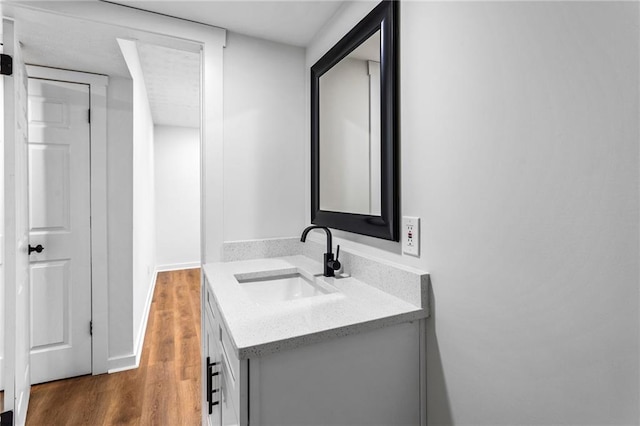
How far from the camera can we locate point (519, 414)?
0.83 meters

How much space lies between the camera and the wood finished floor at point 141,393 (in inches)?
72.7

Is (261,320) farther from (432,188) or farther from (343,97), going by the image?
(343,97)

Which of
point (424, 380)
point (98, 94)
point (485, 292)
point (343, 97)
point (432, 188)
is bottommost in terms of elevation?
point (424, 380)

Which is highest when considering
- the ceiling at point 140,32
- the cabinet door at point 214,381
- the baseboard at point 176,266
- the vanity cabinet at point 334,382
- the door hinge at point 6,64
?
the ceiling at point 140,32

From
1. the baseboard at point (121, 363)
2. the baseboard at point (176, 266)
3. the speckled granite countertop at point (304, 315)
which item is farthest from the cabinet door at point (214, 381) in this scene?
the baseboard at point (176, 266)

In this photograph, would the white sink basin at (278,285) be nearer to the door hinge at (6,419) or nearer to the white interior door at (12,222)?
the white interior door at (12,222)

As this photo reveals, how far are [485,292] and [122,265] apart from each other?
234cm

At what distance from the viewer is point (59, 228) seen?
7.18ft

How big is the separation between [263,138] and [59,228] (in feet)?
4.95

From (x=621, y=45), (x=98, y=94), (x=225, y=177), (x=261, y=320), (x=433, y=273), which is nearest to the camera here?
(x=621, y=45)

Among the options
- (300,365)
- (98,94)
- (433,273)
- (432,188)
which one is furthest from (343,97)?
(98,94)

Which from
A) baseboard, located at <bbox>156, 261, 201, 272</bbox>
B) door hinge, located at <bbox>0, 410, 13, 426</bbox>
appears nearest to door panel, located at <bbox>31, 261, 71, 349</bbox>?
door hinge, located at <bbox>0, 410, 13, 426</bbox>

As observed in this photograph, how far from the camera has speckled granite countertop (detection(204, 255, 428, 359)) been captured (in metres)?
0.86

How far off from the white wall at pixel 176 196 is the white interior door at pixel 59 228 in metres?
3.03
